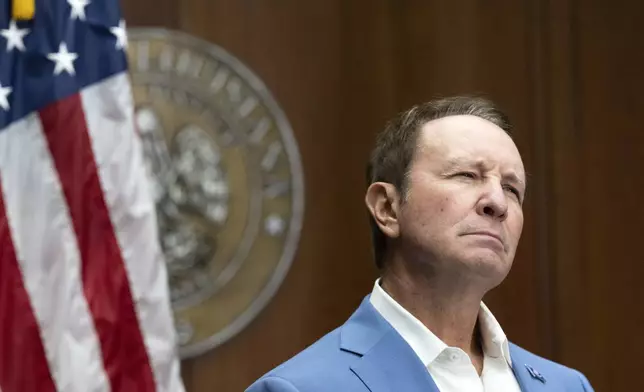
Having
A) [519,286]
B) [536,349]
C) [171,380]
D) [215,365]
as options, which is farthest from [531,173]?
[171,380]

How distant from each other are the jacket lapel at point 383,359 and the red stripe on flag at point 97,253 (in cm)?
79

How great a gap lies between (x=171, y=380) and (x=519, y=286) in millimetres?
1147

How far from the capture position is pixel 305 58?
2885 millimetres

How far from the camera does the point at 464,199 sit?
1497 mm

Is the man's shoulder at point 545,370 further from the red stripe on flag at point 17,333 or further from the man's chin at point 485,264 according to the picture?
the red stripe on flag at point 17,333

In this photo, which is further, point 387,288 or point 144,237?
point 144,237

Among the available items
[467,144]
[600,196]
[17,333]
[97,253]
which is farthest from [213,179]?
[467,144]

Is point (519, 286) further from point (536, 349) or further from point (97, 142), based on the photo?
point (97, 142)

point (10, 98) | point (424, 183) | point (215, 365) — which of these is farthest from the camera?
point (215, 365)

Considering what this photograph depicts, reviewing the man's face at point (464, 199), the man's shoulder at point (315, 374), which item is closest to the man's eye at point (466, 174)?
the man's face at point (464, 199)

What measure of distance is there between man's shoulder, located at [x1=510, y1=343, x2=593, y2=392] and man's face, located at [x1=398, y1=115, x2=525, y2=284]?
0.18 meters

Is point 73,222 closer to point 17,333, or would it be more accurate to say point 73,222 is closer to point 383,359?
point 17,333

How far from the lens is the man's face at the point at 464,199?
58.7 inches

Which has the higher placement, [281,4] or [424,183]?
[281,4]
